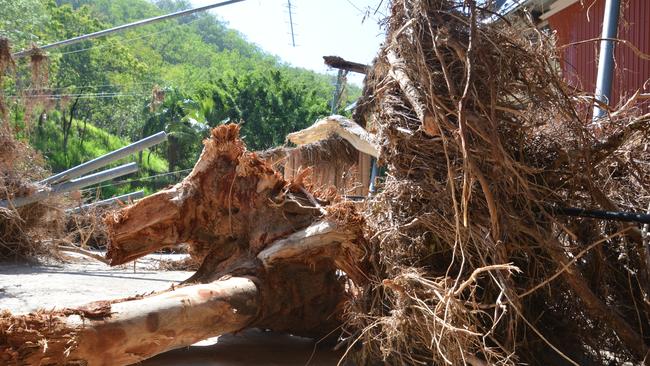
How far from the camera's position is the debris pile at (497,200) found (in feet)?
11.6

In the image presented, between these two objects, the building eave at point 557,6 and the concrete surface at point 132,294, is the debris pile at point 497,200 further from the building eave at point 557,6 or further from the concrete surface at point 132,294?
the building eave at point 557,6

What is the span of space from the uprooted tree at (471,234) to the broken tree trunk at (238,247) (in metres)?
0.03

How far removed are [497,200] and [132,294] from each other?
17.6 feet

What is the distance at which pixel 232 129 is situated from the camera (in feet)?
17.5

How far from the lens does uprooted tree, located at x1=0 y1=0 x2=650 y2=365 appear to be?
11.4 feet

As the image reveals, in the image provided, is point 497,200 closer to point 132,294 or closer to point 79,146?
point 132,294

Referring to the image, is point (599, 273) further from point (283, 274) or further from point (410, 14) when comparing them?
point (283, 274)

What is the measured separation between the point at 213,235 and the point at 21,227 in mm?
7588

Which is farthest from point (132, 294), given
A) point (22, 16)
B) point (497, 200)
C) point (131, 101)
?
point (131, 101)

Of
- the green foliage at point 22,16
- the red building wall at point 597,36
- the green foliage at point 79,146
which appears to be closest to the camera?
the red building wall at point 597,36

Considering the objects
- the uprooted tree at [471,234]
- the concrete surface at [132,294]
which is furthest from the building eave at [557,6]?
the concrete surface at [132,294]

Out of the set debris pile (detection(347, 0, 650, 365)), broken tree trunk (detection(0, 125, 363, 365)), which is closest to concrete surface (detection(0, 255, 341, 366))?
broken tree trunk (detection(0, 125, 363, 365))

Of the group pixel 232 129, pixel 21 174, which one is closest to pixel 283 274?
pixel 232 129

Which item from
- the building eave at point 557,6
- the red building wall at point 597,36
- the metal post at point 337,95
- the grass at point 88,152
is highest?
the building eave at point 557,6
